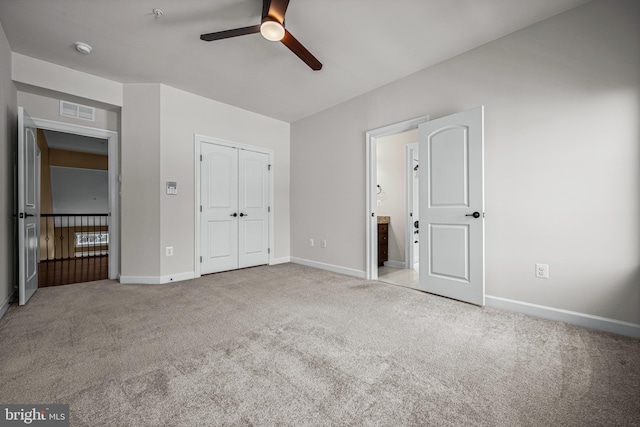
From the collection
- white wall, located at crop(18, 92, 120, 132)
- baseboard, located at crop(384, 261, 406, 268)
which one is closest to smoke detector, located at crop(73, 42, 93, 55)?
white wall, located at crop(18, 92, 120, 132)

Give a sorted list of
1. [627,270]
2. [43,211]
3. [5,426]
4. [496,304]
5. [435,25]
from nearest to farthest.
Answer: [5,426]
[627,270]
[435,25]
[496,304]
[43,211]

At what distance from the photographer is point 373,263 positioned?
157 inches

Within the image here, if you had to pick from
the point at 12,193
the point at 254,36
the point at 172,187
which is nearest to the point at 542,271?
the point at 254,36

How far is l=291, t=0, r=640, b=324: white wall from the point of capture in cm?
216

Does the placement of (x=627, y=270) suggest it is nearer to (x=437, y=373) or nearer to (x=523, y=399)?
(x=523, y=399)

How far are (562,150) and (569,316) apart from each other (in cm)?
147

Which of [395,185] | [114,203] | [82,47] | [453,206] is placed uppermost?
[82,47]

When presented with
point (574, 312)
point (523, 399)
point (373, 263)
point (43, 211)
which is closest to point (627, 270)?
point (574, 312)

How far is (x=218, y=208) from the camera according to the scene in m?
4.38

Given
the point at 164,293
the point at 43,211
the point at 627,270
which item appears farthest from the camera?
the point at 43,211

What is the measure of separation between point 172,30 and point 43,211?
805cm

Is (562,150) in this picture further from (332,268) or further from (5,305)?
(5,305)

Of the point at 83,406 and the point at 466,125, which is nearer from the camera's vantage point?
the point at 83,406

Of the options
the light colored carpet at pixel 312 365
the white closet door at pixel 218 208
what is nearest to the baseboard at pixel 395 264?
the light colored carpet at pixel 312 365
